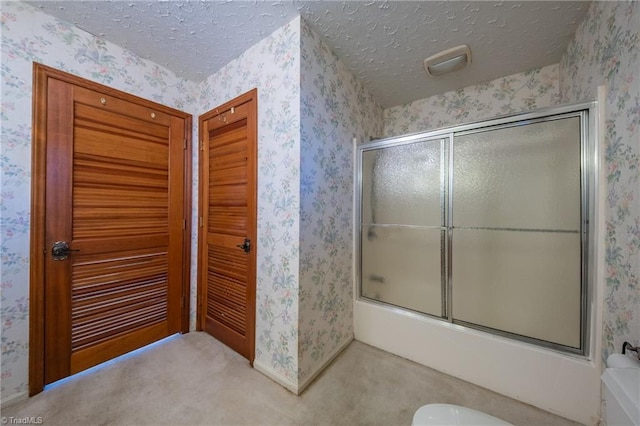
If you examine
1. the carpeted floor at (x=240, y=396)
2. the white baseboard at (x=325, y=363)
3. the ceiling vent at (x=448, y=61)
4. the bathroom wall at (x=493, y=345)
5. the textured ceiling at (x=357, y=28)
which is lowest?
the carpeted floor at (x=240, y=396)

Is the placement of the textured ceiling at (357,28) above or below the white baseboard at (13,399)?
above

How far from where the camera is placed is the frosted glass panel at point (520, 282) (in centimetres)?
119

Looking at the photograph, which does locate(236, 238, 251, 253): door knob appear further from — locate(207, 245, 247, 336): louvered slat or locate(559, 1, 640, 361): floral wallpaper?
locate(559, 1, 640, 361): floral wallpaper

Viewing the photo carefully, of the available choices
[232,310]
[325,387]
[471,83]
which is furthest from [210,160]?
[471,83]

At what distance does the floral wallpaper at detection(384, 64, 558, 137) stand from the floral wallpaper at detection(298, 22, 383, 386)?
64cm

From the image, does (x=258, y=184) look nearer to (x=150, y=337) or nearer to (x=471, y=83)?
(x=150, y=337)

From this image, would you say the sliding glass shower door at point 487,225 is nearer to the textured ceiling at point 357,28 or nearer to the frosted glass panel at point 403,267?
Result: the frosted glass panel at point 403,267

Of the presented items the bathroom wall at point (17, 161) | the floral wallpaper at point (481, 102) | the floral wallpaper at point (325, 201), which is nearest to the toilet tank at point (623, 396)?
the floral wallpaper at point (325, 201)

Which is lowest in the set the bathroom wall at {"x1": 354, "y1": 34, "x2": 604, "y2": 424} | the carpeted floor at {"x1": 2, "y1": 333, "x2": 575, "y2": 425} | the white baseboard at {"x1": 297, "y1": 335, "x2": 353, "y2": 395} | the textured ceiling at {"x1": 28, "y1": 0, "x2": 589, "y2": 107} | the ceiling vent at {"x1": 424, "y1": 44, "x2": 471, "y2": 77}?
the carpeted floor at {"x1": 2, "y1": 333, "x2": 575, "y2": 425}

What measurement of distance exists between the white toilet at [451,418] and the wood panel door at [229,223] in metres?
1.10

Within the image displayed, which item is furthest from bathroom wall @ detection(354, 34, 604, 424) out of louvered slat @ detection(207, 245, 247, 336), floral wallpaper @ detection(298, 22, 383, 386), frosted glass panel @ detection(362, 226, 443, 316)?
louvered slat @ detection(207, 245, 247, 336)

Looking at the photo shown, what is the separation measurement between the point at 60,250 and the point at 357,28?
2.19m

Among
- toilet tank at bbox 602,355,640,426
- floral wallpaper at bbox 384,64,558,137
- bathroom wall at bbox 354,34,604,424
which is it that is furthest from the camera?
floral wallpaper at bbox 384,64,558,137

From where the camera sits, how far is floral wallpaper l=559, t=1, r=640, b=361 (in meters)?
0.88
